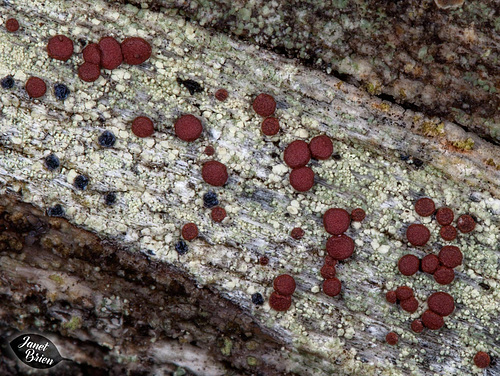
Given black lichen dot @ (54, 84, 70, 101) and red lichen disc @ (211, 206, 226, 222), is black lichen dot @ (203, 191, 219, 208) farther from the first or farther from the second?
black lichen dot @ (54, 84, 70, 101)

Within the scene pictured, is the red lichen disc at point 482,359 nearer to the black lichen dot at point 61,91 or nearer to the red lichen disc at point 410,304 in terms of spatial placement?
the red lichen disc at point 410,304

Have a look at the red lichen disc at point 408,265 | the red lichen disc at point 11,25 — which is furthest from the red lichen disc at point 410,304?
the red lichen disc at point 11,25

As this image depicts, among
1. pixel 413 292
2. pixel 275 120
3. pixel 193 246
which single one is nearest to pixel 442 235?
pixel 413 292

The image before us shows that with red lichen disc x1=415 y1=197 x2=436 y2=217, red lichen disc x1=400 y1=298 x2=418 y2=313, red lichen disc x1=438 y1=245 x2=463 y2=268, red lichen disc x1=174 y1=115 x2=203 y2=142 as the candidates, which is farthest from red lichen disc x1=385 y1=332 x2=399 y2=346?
red lichen disc x1=174 y1=115 x2=203 y2=142

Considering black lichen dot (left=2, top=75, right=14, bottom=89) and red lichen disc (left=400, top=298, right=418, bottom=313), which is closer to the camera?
black lichen dot (left=2, top=75, right=14, bottom=89)

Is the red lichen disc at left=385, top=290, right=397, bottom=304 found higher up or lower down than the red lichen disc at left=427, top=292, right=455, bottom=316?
lower down

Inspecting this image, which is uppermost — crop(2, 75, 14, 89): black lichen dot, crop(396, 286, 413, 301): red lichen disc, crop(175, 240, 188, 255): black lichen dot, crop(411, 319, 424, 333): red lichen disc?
crop(2, 75, 14, 89): black lichen dot

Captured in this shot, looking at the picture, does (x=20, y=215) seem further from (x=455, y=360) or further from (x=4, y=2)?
(x=455, y=360)
